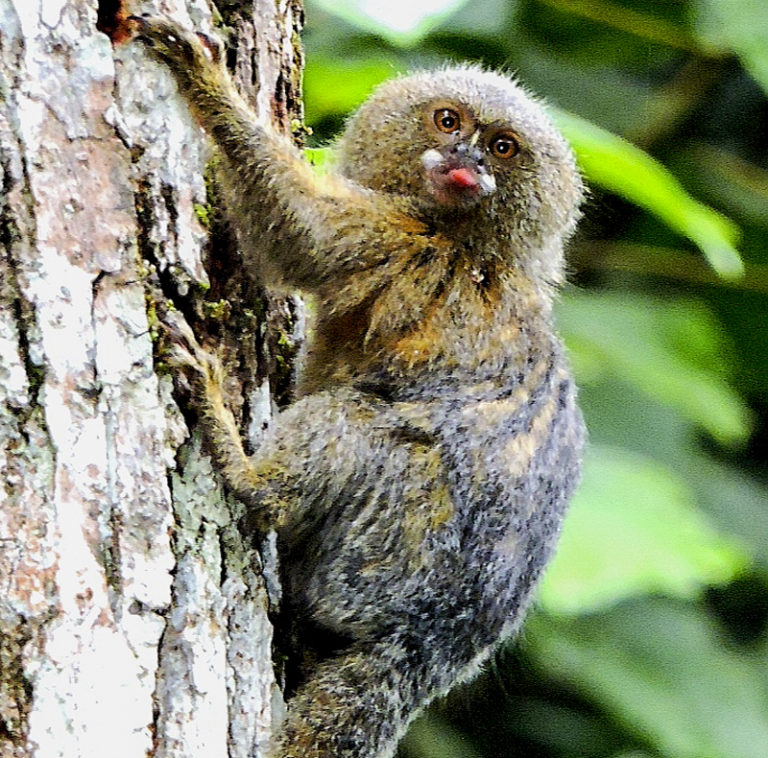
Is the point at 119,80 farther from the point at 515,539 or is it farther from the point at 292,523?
the point at 515,539

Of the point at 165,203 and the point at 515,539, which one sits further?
the point at 515,539

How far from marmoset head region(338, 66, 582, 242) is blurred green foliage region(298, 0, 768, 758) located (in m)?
0.12

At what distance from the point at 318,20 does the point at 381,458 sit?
2282 millimetres

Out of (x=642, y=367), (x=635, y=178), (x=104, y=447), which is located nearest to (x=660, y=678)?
(x=642, y=367)

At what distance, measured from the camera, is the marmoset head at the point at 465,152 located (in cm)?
314

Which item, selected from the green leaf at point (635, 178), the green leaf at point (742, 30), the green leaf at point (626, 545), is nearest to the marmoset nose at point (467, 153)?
the green leaf at point (635, 178)

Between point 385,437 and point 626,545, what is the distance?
3.80 feet

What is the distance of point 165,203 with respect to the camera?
2348 mm

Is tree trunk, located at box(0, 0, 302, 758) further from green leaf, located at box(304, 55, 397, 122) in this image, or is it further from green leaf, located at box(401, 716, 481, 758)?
green leaf, located at box(401, 716, 481, 758)

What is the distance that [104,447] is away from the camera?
212 centimetres

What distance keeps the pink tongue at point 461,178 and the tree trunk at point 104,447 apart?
0.84 meters

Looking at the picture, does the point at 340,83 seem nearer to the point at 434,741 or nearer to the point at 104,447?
the point at 104,447

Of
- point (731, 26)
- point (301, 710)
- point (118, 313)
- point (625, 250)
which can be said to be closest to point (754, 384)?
point (625, 250)

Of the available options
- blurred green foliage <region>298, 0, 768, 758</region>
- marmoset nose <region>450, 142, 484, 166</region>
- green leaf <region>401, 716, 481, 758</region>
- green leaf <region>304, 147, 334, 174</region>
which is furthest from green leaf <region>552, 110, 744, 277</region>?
green leaf <region>401, 716, 481, 758</region>
